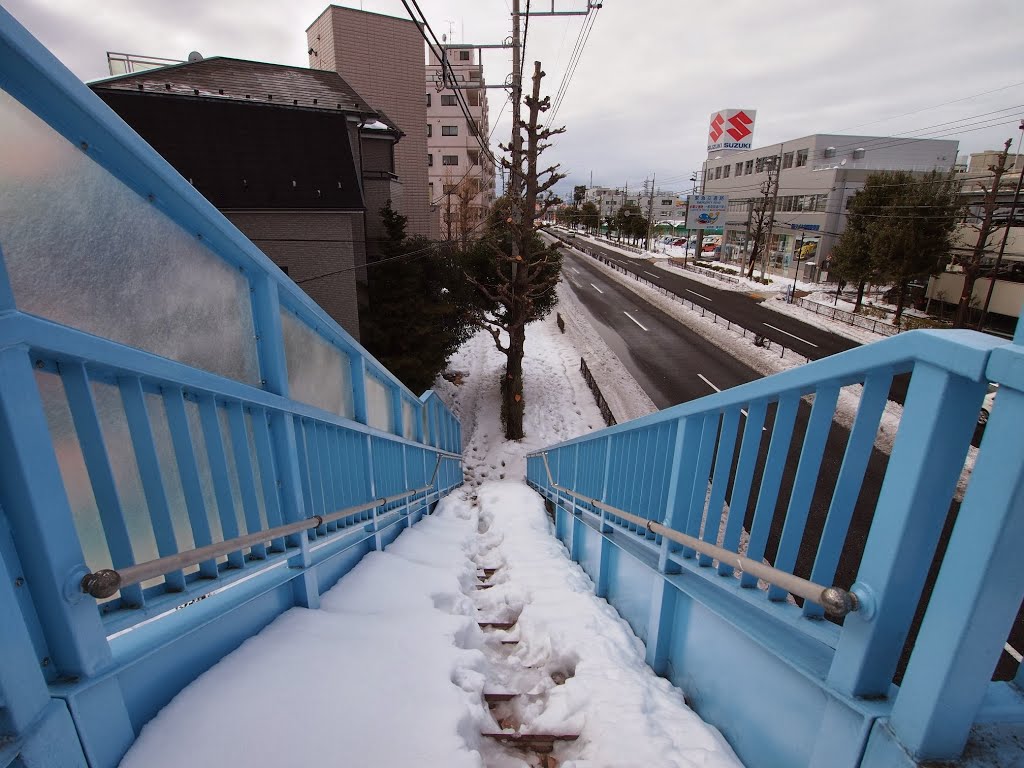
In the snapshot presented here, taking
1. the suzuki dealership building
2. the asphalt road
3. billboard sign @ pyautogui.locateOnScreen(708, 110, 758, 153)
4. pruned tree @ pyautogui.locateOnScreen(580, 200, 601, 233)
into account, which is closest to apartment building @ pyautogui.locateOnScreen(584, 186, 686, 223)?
pruned tree @ pyautogui.locateOnScreen(580, 200, 601, 233)

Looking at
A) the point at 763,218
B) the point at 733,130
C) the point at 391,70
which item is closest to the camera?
the point at 391,70

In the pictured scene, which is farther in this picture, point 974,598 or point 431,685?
point 431,685

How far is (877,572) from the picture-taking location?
1400 millimetres

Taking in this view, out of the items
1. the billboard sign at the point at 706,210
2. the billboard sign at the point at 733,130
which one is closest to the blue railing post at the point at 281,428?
the billboard sign at the point at 706,210

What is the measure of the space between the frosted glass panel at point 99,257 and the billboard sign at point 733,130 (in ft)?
227

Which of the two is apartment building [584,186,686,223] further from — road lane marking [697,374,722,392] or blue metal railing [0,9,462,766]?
blue metal railing [0,9,462,766]

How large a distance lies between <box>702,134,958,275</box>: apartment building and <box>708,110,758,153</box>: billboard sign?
43.8 ft

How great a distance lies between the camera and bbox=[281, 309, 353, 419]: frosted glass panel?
2.76m

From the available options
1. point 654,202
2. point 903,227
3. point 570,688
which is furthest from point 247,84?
point 654,202

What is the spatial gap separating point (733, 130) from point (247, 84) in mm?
59232

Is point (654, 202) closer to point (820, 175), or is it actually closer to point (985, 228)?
point (820, 175)

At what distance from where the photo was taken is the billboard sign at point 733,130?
59.0 m

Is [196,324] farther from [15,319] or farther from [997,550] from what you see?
[997,550]

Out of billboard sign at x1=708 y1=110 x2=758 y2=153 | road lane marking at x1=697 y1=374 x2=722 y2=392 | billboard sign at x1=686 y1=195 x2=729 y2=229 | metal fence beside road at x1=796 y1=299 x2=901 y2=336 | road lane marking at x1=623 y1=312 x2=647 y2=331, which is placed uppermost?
billboard sign at x1=708 y1=110 x2=758 y2=153
